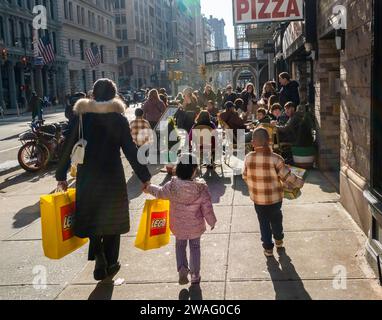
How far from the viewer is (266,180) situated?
5086mm

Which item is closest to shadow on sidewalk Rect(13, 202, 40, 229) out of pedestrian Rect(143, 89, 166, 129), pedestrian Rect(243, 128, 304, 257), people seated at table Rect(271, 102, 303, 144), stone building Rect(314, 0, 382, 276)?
pedestrian Rect(243, 128, 304, 257)

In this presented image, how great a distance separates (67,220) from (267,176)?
2.11 meters

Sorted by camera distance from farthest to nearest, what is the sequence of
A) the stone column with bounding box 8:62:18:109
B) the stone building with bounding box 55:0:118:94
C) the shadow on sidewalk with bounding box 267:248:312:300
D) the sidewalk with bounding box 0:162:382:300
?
the stone building with bounding box 55:0:118:94 < the stone column with bounding box 8:62:18:109 < the sidewalk with bounding box 0:162:382:300 < the shadow on sidewalk with bounding box 267:248:312:300

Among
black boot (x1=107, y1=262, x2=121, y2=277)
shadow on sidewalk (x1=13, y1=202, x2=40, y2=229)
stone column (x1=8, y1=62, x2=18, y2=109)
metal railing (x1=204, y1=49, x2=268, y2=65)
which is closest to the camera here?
black boot (x1=107, y1=262, x2=121, y2=277)

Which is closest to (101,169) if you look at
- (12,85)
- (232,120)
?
(232,120)

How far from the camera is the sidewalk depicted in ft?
14.5

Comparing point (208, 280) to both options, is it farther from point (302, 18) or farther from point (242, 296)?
point (302, 18)

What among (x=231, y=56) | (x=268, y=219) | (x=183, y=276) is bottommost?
(x=183, y=276)

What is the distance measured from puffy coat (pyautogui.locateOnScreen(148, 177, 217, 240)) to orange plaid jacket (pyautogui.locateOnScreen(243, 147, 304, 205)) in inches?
32.5

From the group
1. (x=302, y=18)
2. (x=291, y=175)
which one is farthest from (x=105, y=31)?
(x=291, y=175)

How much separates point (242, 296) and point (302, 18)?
6.85 m

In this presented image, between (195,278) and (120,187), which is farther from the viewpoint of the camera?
(120,187)

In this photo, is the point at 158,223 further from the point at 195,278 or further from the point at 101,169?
the point at 101,169

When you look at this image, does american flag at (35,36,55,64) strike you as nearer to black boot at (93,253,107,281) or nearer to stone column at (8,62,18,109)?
stone column at (8,62,18,109)
